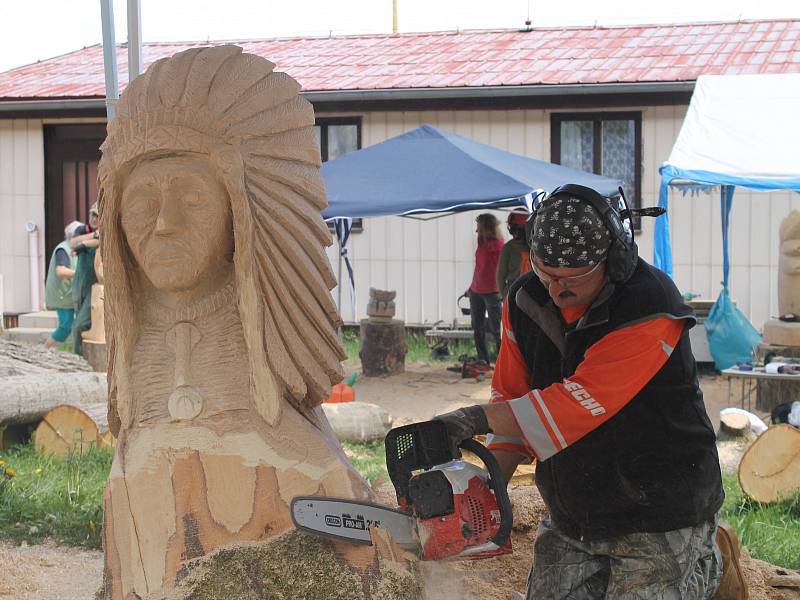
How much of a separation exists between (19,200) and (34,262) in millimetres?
765

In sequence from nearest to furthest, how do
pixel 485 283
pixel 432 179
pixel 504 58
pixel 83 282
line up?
1. pixel 432 179
2. pixel 83 282
3. pixel 485 283
4. pixel 504 58

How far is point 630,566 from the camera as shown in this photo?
216cm

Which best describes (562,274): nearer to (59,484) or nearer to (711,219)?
(59,484)

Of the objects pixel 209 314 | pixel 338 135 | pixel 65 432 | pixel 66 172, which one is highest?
pixel 338 135

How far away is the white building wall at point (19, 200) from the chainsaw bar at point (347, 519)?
33.9ft

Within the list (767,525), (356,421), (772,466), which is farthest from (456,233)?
(767,525)

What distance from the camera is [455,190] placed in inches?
287

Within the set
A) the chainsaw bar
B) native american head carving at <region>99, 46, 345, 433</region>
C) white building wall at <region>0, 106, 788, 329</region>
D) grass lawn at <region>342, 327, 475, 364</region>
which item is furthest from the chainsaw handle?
white building wall at <region>0, 106, 788, 329</region>

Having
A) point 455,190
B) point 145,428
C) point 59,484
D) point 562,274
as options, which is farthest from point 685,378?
point 455,190

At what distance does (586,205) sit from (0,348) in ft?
17.8

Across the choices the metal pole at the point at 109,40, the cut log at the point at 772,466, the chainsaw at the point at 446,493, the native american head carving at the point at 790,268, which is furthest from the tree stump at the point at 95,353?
the chainsaw at the point at 446,493

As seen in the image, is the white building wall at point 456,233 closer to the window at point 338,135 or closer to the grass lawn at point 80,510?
the window at point 338,135

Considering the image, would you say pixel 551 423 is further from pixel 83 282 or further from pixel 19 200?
pixel 19 200

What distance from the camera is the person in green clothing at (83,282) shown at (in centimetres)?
780
